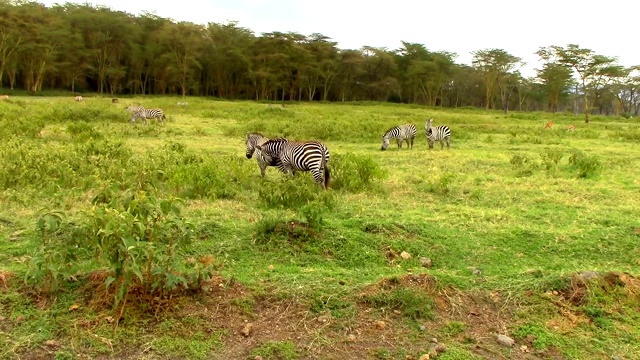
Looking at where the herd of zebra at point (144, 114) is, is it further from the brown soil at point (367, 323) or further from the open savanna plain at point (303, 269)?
the brown soil at point (367, 323)

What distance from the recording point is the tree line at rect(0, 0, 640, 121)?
1533 inches

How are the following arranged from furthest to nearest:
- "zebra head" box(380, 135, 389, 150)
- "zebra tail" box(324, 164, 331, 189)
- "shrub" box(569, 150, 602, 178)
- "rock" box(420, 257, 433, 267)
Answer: "zebra head" box(380, 135, 389, 150) < "shrub" box(569, 150, 602, 178) < "zebra tail" box(324, 164, 331, 189) < "rock" box(420, 257, 433, 267)

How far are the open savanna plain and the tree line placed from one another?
3439 cm

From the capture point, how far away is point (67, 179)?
7.70 meters

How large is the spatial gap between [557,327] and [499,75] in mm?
50494

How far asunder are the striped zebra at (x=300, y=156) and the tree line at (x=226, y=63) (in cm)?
3281

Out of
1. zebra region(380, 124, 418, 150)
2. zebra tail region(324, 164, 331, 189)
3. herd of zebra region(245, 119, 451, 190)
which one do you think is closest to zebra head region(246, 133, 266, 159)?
herd of zebra region(245, 119, 451, 190)

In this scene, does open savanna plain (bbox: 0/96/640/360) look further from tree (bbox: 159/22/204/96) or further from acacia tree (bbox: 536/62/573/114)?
acacia tree (bbox: 536/62/573/114)

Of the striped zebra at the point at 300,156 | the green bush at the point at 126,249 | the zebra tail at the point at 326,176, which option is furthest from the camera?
the striped zebra at the point at 300,156

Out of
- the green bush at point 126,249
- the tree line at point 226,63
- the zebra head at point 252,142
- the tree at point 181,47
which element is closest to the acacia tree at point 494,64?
the tree line at point 226,63

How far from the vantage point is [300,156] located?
9344 millimetres

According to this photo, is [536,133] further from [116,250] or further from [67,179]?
[116,250]

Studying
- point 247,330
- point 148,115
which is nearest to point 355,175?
point 247,330

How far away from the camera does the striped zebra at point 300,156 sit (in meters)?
9.00
